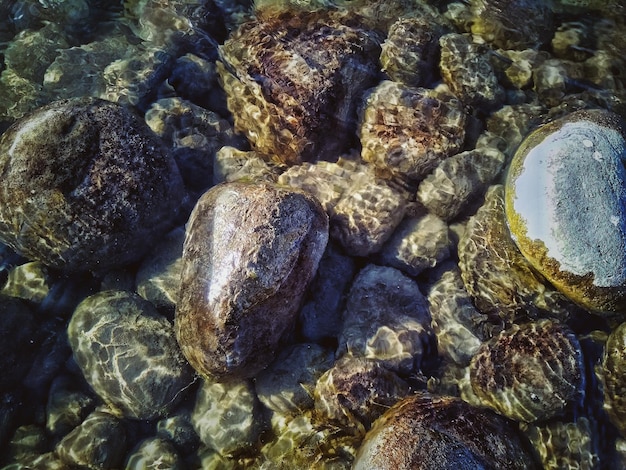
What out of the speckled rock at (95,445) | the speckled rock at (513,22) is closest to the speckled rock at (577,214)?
the speckled rock at (513,22)

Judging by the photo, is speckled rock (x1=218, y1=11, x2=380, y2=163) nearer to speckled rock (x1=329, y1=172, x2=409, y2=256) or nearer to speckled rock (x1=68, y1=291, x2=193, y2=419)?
speckled rock (x1=329, y1=172, x2=409, y2=256)

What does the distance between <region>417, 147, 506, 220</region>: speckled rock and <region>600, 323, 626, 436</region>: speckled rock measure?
1.62 meters

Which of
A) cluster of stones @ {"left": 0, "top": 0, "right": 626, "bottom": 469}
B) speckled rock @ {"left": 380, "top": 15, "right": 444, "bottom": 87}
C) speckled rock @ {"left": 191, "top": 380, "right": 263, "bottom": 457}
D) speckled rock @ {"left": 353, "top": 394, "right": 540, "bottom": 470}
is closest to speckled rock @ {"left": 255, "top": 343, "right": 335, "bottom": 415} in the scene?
cluster of stones @ {"left": 0, "top": 0, "right": 626, "bottom": 469}

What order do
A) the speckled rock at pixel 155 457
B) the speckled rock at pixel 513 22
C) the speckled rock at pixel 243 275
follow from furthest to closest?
the speckled rock at pixel 513 22 → the speckled rock at pixel 155 457 → the speckled rock at pixel 243 275

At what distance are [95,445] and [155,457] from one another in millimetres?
484

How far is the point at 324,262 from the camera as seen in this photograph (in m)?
4.52

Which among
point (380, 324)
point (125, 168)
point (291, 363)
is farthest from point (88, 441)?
point (380, 324)

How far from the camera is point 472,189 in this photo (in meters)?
4.66

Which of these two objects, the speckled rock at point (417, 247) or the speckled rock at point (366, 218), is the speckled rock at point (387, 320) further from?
the speckled rock at point (366, 218)

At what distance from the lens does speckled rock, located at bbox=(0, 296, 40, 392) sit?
425 cm

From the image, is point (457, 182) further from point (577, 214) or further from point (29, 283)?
point (29, 283)

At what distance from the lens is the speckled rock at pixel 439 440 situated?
3.21 meters

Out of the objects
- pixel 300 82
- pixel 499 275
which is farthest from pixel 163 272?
pixel 499 275

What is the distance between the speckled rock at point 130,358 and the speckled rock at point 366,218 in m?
1.70
